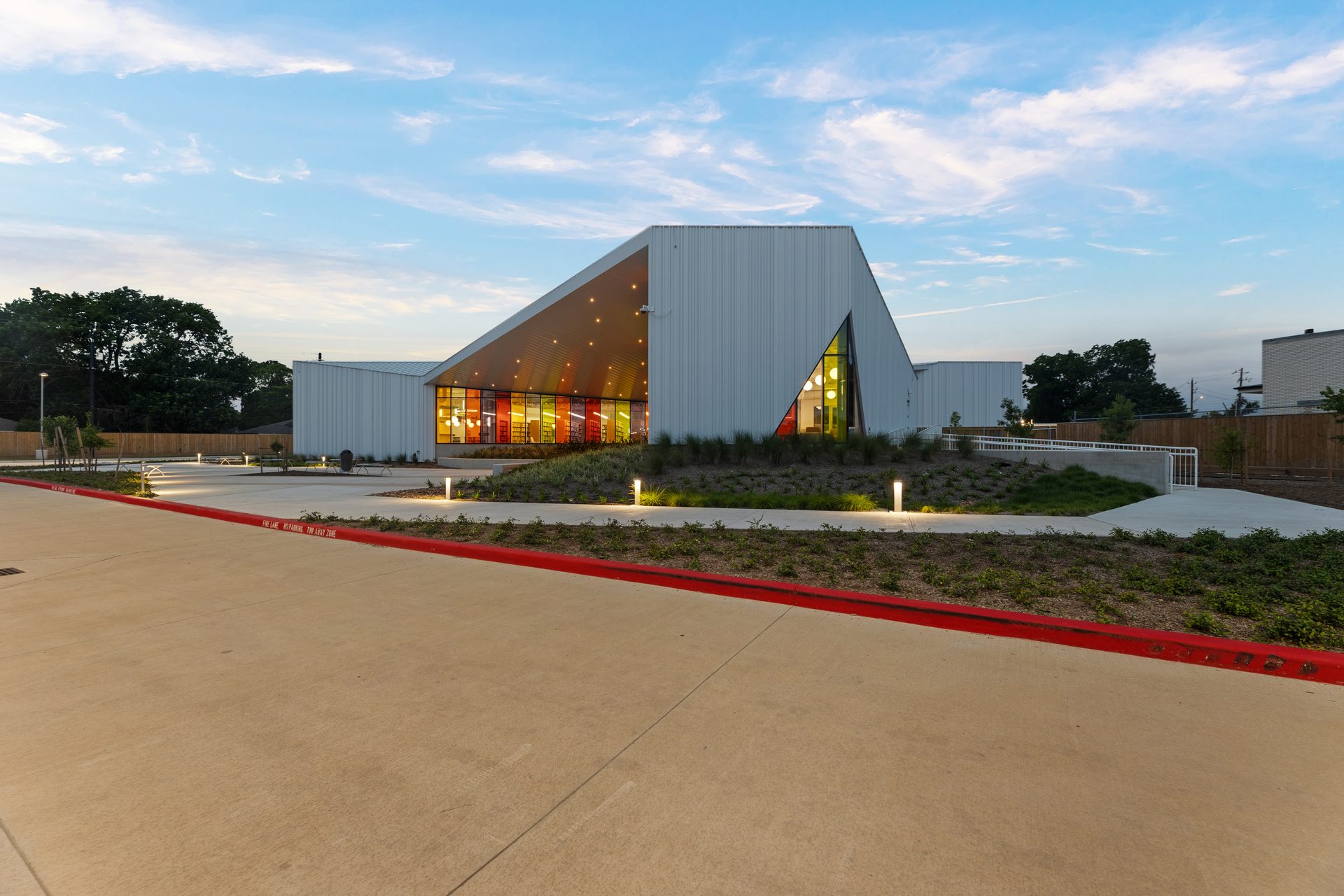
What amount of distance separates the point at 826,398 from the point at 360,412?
87.4 feet

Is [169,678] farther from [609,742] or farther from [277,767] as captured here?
[609,742]

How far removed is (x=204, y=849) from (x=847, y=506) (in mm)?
11909

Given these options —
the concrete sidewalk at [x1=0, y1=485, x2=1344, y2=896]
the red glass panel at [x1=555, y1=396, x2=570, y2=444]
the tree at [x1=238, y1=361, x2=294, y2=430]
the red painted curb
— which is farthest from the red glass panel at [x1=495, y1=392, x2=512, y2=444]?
the tree at [x1=238, y1=361, x2=294, y2=430]

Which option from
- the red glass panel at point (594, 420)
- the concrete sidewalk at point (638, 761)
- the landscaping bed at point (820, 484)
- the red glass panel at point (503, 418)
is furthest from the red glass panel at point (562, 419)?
the concrete sidewalk at point (638, 761)

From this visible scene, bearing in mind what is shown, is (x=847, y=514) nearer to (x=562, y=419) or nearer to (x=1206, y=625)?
(x=1206, y=625)

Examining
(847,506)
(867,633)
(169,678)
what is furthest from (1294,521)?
(169,678)

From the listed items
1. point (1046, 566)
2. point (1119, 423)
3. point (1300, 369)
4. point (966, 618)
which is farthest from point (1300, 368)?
point (966, 618)

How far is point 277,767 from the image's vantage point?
306cm

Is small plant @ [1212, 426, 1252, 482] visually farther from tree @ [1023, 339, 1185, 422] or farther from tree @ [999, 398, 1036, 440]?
tree @ [1023, 339, 1185, 422]

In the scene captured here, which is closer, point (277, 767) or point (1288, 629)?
point (277, 767)

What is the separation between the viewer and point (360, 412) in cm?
3591

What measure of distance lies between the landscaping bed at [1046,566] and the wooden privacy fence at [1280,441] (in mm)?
17367

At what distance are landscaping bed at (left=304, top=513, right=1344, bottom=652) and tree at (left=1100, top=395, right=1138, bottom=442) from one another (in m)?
19.6

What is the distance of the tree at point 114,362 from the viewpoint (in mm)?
56750
